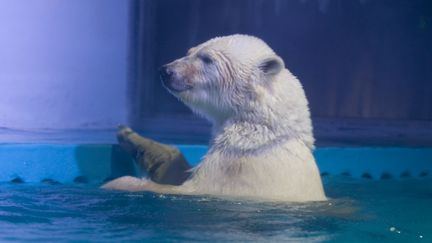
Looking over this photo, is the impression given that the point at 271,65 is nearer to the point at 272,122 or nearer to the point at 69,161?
the point at 272,122

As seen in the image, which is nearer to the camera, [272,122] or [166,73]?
[272,122]

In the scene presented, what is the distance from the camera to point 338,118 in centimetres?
938

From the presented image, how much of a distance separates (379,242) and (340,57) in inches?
230

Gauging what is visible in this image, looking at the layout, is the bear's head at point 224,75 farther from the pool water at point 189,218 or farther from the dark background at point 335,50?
the dark background at point 335,50

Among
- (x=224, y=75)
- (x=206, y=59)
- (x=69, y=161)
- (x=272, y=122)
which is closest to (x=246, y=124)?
(x=272, y=122)

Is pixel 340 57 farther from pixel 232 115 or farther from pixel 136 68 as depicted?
pixel 232 115

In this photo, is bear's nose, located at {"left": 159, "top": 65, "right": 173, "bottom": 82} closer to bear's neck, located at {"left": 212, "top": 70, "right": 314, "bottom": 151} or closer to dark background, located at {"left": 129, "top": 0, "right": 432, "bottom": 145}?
bear's neck, located at {"left": 212, "top": 70, "right": 314, "bottom": 151}

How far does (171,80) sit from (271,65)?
603 mm

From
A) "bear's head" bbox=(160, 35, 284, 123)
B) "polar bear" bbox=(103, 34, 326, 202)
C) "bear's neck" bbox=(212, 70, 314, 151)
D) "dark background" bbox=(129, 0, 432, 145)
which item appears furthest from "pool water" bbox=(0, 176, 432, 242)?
"dark background" bbox=(129, 0, 432, 145)

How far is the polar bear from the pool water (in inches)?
4.9

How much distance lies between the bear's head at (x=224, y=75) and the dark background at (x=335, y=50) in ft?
12.8

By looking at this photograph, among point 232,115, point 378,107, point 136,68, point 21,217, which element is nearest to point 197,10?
point 136,68

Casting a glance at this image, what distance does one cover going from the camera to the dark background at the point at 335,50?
912 centimetres

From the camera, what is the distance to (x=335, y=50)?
9.43 metres
